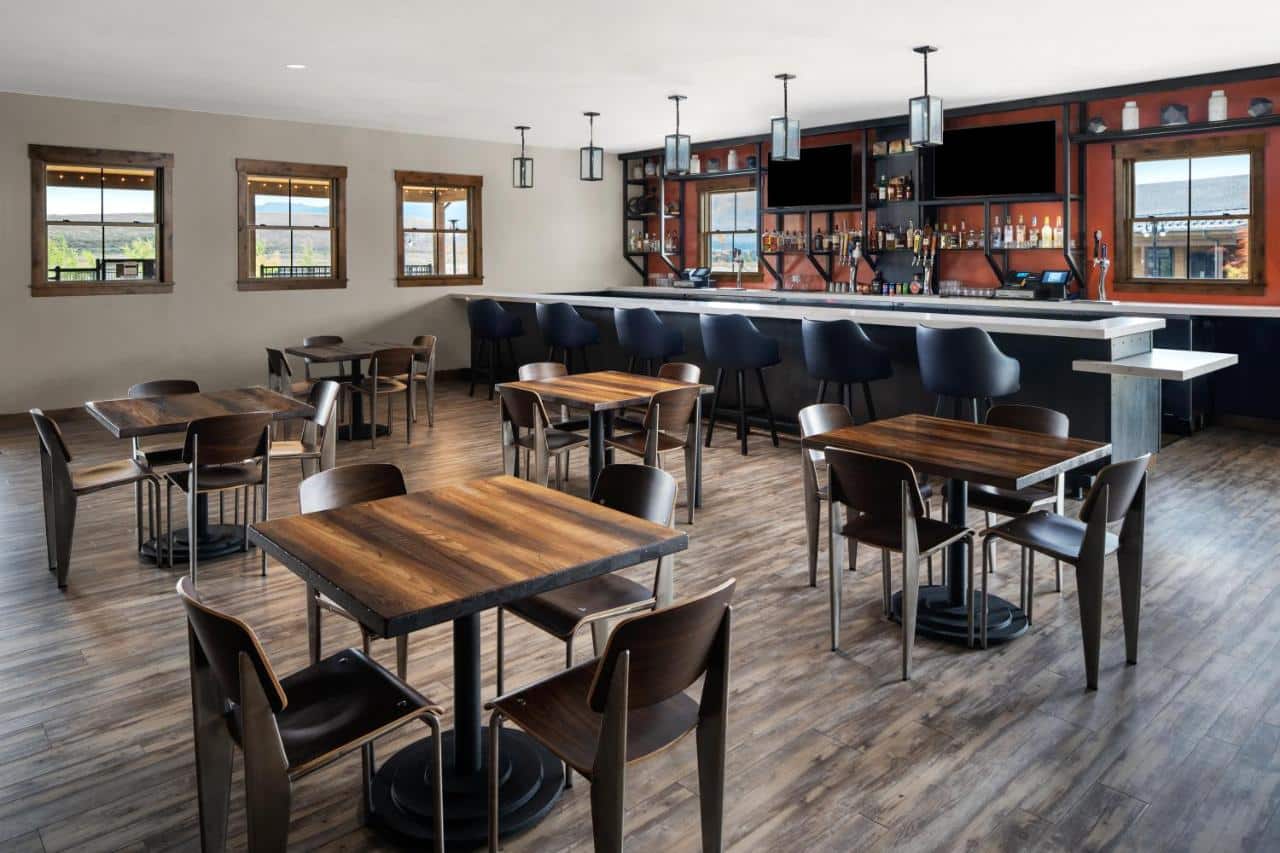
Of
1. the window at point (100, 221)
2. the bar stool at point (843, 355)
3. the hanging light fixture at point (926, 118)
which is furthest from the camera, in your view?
the window at point (100, 221)

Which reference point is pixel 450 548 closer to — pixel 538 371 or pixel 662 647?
pixel 662 647

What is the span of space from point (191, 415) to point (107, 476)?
0.44 m

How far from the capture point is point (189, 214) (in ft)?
28.3

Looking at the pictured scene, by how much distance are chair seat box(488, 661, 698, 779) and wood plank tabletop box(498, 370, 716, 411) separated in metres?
2.52

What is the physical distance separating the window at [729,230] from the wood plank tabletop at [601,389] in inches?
236

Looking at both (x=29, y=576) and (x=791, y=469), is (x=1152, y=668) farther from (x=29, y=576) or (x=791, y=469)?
(x=29, y=576)

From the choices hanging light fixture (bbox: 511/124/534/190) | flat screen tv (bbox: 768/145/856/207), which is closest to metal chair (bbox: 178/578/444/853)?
hanging light fixture (bbox: 511/124/534/190)

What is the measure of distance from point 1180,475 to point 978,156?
385 centimetres

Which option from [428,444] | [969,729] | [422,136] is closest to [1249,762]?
[969,729]

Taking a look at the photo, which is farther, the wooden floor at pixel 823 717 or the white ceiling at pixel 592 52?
the white ceiling at pixel 592 52

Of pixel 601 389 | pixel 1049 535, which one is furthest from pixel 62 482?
pixel 1049 535

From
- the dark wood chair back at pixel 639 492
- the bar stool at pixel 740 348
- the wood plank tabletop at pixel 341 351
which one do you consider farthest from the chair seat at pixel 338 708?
the wood plank tabletop at pixel 341 351

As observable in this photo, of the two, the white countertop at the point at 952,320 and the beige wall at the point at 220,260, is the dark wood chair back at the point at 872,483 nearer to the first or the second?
the white countertop at the point at 952,320

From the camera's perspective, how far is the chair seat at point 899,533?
3227 mm
